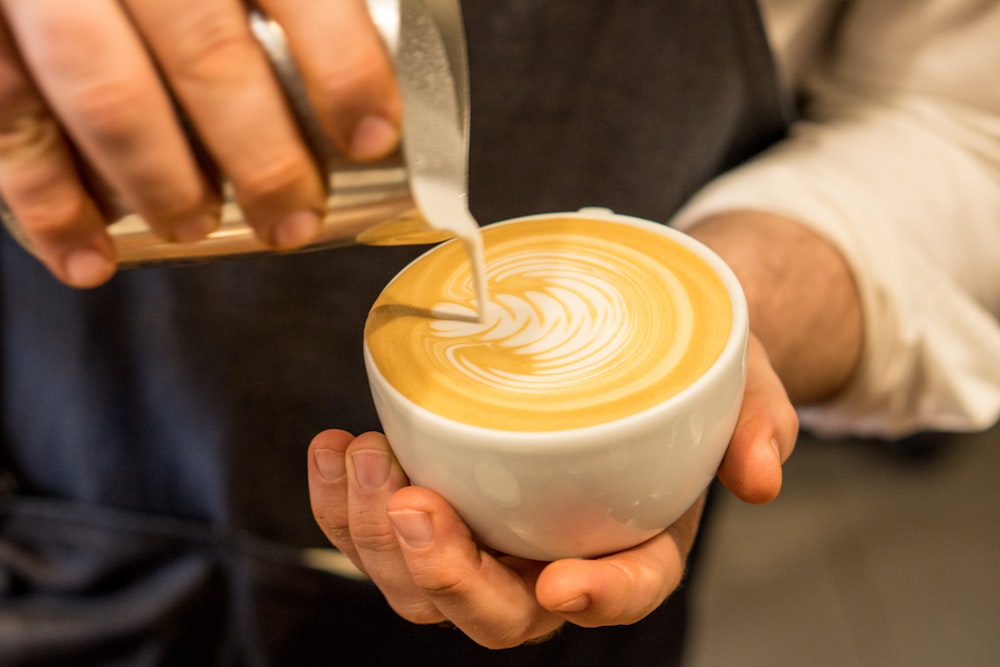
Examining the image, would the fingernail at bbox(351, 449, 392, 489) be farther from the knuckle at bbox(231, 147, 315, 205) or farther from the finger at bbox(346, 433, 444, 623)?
the knuckle at bbox(231, 147, 315, 205)

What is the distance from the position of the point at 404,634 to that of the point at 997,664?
1.14 metres

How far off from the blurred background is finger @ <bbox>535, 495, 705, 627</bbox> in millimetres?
862

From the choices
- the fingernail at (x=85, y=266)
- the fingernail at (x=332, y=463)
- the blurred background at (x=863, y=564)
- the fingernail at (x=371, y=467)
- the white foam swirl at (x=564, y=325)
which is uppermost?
the fingernail at (x=85, y=266)

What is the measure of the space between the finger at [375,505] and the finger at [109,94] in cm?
23

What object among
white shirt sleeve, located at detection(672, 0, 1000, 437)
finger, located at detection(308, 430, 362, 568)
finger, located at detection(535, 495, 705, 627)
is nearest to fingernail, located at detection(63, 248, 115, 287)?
finger, located at detection(308, 430, 362, 568)

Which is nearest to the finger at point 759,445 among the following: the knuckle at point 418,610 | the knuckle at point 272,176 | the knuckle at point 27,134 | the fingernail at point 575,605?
the fingernail at point 575,605

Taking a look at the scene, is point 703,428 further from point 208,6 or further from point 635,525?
point 208,6

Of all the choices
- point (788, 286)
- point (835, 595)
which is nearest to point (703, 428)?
point (788, 286)

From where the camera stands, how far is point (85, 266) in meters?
0.47

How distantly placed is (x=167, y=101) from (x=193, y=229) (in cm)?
7

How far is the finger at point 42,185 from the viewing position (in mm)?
398

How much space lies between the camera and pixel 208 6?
1.27 feet

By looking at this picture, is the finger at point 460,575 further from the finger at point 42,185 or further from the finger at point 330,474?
the finger at point 42,185

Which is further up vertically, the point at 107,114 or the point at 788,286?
the point at 107,114
